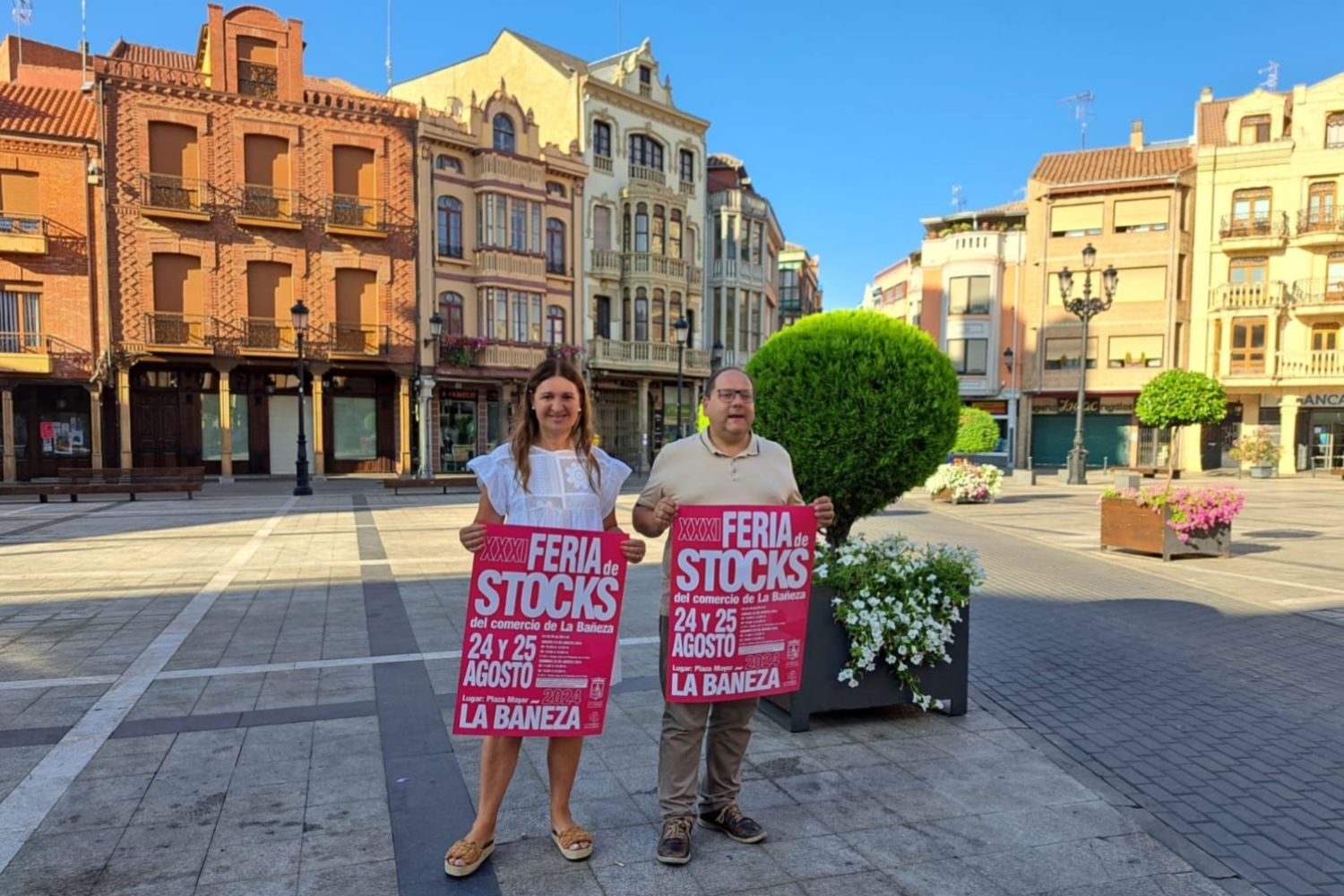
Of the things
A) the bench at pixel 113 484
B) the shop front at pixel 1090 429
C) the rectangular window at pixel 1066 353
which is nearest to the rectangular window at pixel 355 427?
the bench at pixel 113 484

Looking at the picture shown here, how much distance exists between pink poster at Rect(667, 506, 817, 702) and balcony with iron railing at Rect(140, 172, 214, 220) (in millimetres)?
27219

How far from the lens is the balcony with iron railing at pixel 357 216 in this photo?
26781mm

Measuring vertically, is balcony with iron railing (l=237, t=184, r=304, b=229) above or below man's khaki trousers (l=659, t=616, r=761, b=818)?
above

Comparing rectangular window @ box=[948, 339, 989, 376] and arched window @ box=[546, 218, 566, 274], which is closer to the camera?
arched window @ box=[546, 218, 566, 274]

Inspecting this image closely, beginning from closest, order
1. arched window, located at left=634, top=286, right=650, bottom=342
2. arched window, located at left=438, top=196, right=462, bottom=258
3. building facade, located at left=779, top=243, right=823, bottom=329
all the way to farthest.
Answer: arched window, located at left=438, top=196, right=462, bottom=258
arched window, located at left=634, top=286, right=650, bottom=342
building facade, located at left=779, top=243, right=823, bottom=329

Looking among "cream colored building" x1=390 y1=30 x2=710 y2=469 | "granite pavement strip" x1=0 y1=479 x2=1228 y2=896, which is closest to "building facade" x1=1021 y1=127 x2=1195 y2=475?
"cream colored building" x1=390 y1=30 x2=710 y2=469

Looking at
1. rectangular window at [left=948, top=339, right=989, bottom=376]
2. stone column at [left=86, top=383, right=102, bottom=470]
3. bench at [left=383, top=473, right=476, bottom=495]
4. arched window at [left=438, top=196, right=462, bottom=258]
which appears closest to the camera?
bench at [left=383, top=473, right=476, bottom=495]

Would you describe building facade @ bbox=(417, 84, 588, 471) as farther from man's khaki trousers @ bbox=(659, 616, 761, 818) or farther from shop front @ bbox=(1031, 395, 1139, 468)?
man's khaki trousers @ bbox=(659, 616, 761, 818)

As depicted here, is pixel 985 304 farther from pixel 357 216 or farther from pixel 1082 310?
pixel 357 216

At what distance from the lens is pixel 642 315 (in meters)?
33.8

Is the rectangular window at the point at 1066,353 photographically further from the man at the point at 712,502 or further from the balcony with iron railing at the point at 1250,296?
the man at the point at 712,502

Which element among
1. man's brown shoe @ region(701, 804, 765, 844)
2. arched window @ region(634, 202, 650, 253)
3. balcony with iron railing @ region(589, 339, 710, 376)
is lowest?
man's brown shoe @ region(701, 804, 765, 844)

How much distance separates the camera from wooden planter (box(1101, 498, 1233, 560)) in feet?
35.7

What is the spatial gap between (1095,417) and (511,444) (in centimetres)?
4183
